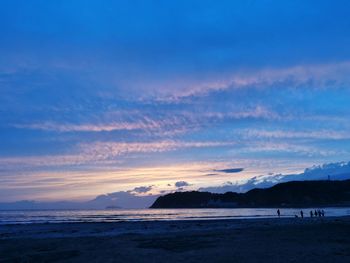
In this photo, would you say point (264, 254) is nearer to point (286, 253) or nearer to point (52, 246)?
point (286, 253)

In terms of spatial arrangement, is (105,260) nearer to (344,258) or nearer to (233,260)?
(233,260)

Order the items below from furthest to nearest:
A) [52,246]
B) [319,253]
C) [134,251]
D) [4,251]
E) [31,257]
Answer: [52,246], [4,251], [134,251], [31,257], [319,253]

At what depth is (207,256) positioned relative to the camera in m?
18.3

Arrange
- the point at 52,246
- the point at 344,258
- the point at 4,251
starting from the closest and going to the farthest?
the point at 344,258 → the point at 4,251 → the point at 52,246

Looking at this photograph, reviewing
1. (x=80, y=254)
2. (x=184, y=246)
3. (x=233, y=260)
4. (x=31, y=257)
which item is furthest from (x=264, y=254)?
(x=31, y=257)

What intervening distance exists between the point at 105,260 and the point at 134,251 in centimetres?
351

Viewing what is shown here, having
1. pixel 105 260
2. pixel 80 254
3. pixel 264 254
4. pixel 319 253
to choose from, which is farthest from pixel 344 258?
pixel 80 254

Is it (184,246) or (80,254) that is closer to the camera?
(80,254)

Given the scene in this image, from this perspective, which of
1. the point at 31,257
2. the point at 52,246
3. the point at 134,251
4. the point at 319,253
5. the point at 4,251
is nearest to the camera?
the point at 319,253

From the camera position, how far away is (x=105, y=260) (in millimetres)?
18172

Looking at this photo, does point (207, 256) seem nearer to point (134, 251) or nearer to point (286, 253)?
point (286, 253)

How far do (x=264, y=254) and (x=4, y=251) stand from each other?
566 inches

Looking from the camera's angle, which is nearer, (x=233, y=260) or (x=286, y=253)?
(x=233, y=260)

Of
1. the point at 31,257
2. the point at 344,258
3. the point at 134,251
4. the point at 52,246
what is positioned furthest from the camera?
the point at 52,246
